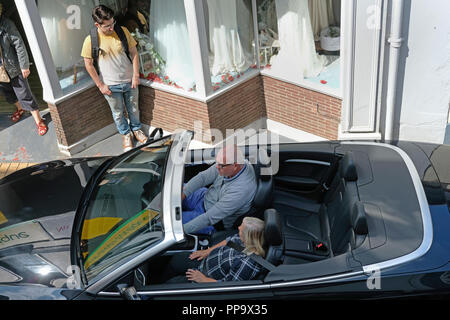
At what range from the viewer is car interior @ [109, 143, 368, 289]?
3541 mm

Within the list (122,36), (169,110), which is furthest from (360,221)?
(122,36)

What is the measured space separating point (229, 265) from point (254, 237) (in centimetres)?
26

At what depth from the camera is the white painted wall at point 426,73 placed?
5141 mm

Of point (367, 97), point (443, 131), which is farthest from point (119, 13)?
point (443, 131)

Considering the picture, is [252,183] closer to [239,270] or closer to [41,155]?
[239,270]

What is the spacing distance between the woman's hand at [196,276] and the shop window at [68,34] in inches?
156

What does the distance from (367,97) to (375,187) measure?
2.27m

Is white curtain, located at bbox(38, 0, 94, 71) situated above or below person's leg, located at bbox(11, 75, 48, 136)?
above

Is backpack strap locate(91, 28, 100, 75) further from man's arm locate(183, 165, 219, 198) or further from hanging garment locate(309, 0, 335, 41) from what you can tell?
man's arm locate(183, 165, 219, 198)

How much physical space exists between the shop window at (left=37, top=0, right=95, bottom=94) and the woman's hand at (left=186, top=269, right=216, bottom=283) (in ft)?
13.0

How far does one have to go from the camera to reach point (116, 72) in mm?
6598

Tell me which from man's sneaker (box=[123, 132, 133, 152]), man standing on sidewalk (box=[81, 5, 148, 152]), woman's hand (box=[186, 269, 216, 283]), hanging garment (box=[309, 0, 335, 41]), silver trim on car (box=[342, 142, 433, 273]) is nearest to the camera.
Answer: silver trim on car (box=[342, 142, 433, 273])

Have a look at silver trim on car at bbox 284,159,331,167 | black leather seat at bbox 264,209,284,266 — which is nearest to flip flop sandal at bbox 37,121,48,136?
silver trim on car at bbox 284,159,331,167
